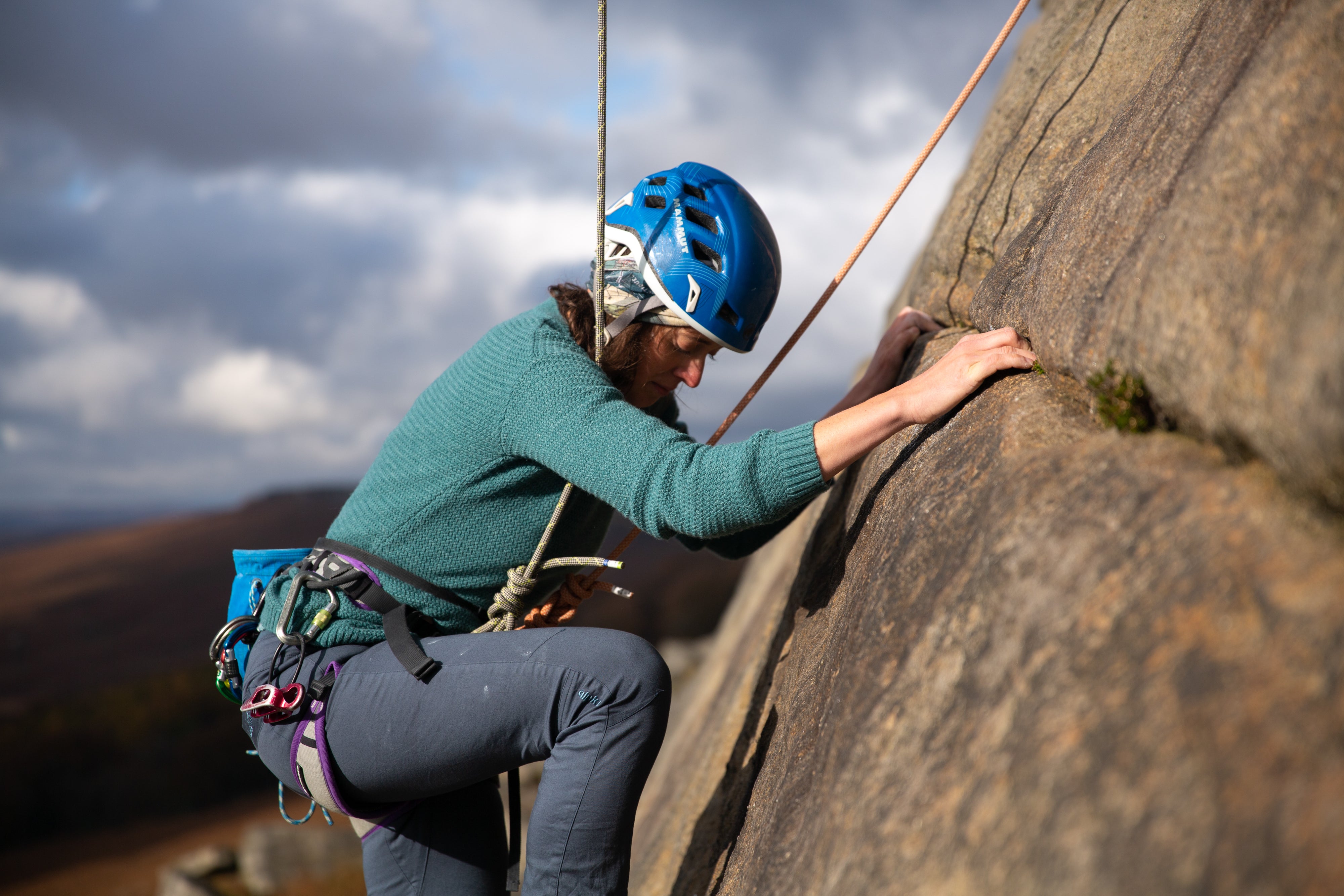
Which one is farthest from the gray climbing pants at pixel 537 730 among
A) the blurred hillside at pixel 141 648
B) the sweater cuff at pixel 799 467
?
the blurred hillside at pixel 141 648

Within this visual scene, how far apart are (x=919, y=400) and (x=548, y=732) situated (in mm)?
1578

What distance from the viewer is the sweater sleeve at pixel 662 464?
264 cm

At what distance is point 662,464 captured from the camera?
2.64m

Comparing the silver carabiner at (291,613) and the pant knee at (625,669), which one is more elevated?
the pant knee at (625,669)

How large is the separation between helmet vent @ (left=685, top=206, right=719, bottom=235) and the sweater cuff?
117 cm

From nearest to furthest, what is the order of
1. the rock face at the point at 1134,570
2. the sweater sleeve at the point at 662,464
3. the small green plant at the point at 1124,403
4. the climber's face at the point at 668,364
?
1. the rock face at the point at 1134,570
2. the small green plant at the point at 1124,403
3. the sweater sleeve at the point at 662,464
4. the climber's face at the point at 668,364

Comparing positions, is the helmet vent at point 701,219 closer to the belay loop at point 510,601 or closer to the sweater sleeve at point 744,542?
the sweater sleeve at point 744,542

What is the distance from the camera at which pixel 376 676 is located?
2783 mm

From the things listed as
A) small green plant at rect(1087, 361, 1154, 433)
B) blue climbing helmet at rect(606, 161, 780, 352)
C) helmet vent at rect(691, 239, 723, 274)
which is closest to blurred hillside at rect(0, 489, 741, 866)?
blue climbing helmet at rect(606, 161, 780, 352)

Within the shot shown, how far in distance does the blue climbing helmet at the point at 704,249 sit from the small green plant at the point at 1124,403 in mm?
1556

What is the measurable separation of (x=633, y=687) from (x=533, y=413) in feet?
3.12

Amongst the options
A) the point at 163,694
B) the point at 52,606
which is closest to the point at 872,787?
the point at 163,694

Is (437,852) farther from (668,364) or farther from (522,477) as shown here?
(668,364)

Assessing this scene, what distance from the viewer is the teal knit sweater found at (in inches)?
104
